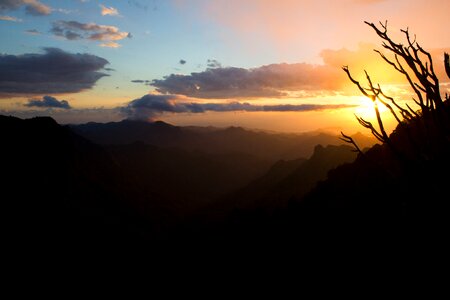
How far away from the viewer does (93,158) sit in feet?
510

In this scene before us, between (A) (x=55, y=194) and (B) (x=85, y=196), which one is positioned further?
(B) (x=85, y=196)

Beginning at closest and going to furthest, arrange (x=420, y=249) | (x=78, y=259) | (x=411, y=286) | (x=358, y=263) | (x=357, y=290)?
(x=420, y=249) < (x=411, y=286) < (x=357, y=290) < (x=358, y=263) < (x=78, y=259)

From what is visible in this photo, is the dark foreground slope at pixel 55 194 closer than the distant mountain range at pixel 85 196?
Yes

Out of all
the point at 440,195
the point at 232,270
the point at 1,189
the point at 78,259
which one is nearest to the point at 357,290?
the point at 440,195

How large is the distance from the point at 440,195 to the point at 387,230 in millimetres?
24798

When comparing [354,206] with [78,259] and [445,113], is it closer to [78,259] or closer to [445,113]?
[445,113]

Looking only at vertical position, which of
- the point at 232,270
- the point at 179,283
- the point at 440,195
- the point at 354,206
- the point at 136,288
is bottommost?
the point at 136,288

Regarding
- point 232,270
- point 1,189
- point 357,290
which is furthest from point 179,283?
point 1,189

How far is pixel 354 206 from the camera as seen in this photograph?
3503cm

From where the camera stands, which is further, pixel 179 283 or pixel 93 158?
pixel 93 158

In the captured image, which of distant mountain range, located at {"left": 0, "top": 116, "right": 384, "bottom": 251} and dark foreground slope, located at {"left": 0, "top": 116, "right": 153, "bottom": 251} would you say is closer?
dark foreground slope, located at {"left": 0, "top": 116, "right": 153, "bottom": 251}

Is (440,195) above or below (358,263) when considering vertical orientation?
above

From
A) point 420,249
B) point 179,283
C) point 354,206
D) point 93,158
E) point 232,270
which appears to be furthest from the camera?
point 93,158

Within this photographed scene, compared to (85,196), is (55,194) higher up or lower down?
higher up
